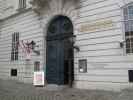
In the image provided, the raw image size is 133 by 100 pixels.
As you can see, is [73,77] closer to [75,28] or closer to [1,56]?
[75,28]

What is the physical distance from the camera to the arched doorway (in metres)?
13.0

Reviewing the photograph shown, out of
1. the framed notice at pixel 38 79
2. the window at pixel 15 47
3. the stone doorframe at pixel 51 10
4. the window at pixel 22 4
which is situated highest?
the window at pixel 22 4

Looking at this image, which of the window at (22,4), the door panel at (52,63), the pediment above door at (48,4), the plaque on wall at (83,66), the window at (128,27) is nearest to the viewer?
the window at (128,27)

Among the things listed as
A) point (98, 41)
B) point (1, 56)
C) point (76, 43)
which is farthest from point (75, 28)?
point (1, 56)

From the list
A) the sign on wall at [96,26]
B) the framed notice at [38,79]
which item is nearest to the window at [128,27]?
the sign on wall at [96,26]

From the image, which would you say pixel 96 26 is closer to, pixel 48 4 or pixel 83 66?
pixel 83 66

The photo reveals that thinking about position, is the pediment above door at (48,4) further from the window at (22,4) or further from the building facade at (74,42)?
the window at (22,4)

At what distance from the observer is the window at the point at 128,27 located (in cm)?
1009

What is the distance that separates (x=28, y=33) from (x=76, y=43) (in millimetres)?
5346

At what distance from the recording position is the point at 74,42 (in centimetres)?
1256

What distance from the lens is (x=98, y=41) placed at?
11.3 metres

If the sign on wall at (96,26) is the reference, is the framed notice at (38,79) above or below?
below

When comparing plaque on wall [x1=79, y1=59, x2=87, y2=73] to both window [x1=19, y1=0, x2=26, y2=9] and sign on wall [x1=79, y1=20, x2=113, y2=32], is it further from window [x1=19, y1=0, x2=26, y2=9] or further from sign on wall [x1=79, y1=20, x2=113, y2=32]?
window [x1=19, y1=0, x2=26, y2=9]

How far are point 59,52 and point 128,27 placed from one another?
16.5 feet
